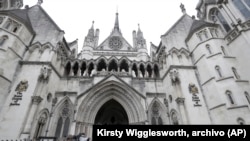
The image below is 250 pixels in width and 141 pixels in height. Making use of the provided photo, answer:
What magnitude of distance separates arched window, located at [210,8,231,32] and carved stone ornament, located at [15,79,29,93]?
20.2 m

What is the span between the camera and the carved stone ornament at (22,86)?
13358mm

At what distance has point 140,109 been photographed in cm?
1506

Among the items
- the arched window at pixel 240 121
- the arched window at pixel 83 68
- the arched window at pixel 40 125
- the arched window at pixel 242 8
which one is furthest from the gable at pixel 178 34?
the arched window at pixel 40 125

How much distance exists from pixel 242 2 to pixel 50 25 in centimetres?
2094

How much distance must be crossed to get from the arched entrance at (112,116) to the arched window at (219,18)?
48.7ft

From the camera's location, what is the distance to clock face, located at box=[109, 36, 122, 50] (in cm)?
3409

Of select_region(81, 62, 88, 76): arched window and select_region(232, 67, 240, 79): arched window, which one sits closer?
select_region(232, 67, 240, 79): arched window

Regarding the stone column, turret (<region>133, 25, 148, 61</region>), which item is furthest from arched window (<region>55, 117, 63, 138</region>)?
turret (<region>133, 25, 148, 61</region>)

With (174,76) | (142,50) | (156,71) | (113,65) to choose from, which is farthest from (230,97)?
(142,50)

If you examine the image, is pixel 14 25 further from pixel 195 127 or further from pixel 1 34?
pixel 195 127

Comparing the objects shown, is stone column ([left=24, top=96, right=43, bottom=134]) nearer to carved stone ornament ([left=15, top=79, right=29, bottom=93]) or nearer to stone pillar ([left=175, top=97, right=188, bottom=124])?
carved stone ornament ([left=15, top=79, right=29, bottom=93])

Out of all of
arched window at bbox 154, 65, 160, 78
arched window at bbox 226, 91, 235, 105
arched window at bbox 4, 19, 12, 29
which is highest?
arched window at bbox 4, 19, 12, 29

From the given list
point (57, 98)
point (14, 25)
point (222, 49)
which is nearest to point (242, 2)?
point (222, 49)
